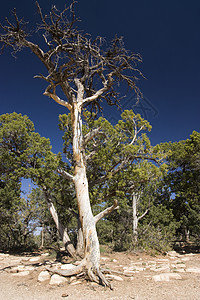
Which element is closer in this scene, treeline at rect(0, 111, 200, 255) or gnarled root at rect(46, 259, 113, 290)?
gnarled root at rect(46, 259, 113, 290)

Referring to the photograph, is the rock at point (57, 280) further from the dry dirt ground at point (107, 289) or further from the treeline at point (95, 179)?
the treeline at point (95, 179)

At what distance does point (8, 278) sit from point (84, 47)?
282 inches

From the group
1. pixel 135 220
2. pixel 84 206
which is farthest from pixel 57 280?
pixel 135 220

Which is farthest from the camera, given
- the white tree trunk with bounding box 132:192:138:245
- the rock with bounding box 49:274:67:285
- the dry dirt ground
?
the white tree trunk with bounding box 132:192:138:245

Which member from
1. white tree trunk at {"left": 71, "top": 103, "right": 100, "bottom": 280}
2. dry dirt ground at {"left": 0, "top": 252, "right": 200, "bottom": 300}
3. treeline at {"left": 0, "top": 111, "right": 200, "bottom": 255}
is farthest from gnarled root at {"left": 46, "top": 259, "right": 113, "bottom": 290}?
treeline at {"left": 0, "top": 111, "right": 200, "bottom": 255}

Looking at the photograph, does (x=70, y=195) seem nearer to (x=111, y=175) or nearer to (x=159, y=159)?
(x=111, y=175)

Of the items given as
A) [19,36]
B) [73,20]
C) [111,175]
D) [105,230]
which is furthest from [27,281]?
[105,230]

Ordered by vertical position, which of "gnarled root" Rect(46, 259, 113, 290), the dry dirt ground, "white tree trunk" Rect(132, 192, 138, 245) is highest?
"white tree trunk" Rect(132, 192, 138, 245)

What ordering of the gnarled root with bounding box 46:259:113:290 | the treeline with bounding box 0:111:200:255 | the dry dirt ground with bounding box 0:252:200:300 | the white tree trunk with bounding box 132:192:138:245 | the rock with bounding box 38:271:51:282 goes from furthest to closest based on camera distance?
the white tree trunk with bounding box 132:192:138:245 → the treeline with bounding box 0:111:200:255 → the rock with bounding box 38:271:51:282 → the gnarled root with bounding box 46:259:113:290 → the dry dirt ground with bounding box 0:252:200:300

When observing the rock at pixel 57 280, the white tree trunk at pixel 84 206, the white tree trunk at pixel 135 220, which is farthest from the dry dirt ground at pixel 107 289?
the white tree trunk at pixel 135 220

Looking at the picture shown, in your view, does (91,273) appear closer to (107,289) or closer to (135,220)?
(107,289)

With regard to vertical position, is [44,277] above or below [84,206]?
below

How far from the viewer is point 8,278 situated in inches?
192

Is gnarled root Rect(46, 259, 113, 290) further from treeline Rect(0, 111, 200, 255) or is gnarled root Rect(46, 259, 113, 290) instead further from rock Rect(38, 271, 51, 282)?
treeline Rect(0, 111, 200, 255)
